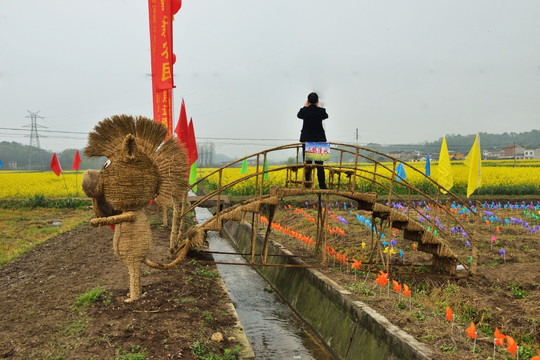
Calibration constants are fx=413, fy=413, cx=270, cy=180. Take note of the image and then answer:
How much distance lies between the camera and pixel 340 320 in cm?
564

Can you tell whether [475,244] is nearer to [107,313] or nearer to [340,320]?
[340,320]

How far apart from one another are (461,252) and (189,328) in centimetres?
664

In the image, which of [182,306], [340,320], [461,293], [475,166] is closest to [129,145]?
[182,306]

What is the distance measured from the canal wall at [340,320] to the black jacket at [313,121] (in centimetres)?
240

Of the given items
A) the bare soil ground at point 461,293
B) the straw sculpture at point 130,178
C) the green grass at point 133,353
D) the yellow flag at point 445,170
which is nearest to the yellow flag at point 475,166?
the yellow flag at point 445,170

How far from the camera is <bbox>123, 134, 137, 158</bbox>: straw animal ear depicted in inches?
191

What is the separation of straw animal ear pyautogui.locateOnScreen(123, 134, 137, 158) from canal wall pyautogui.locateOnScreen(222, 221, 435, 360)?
338 centimetres

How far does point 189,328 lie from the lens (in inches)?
184

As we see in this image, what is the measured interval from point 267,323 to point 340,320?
1.64 metres

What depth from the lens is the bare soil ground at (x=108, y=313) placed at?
4129mm

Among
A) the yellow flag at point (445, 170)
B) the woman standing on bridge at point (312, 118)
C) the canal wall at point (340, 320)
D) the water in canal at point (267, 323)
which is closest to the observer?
the canal wall at point (340, 320)

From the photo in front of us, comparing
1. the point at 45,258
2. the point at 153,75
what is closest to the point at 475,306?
the point at 45,258

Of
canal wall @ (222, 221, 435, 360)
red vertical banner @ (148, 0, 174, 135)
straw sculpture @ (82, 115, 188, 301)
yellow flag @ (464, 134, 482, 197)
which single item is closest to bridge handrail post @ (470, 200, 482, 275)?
canal wall @ (222, 221, 435, 360)

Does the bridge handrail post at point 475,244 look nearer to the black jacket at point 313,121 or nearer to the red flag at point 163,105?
the black jacket at point 313,121
